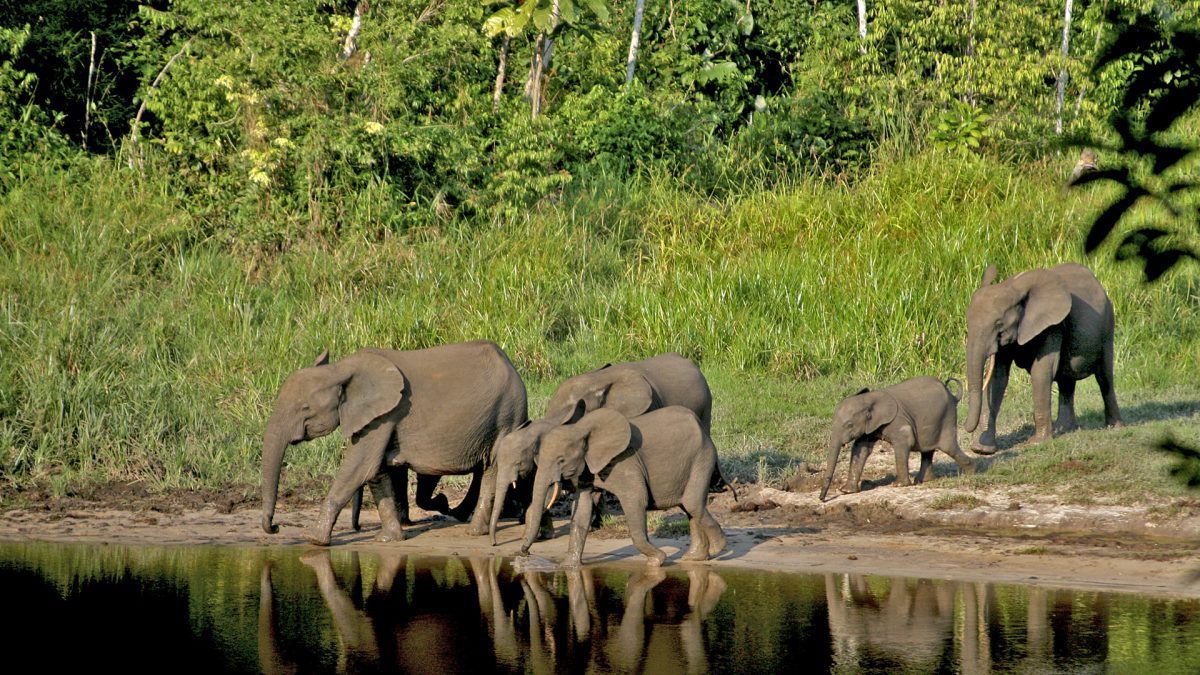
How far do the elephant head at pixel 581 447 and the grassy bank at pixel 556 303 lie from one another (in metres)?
2.74

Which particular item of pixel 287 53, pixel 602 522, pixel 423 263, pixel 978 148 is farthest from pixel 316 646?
pixel 978 148

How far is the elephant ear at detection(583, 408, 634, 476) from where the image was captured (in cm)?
850

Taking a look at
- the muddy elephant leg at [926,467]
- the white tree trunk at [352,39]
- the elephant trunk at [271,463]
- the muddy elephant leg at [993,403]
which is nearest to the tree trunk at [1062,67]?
the muddy elephant leg at [993,403]

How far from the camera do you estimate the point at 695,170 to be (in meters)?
18.5

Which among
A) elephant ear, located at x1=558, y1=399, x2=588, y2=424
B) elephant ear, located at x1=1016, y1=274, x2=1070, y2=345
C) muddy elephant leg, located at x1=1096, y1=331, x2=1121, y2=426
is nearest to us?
elephant ear, located at x1=558, y1=399, x2=588, y2=424

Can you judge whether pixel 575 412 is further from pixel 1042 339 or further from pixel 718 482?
pixel 1042 339

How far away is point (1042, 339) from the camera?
460 inches

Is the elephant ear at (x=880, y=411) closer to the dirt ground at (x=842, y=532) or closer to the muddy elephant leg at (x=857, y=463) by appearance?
the muddy elephant leg at (x=857, y=463)

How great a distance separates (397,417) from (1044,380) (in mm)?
5023

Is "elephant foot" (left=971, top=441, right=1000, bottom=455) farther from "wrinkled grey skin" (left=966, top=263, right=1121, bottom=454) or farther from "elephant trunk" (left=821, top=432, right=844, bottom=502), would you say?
"elephant trunk" (left=821, top=432, right=844, bottom=502)

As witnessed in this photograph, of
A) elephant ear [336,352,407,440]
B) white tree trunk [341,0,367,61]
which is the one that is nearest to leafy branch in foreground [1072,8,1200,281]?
elephant ear [336,352,407,440]

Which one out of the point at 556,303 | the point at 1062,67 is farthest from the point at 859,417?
the point at 1062,67

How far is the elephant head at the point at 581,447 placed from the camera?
28.0 ft

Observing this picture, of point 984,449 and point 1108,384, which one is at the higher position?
point 1108,384
